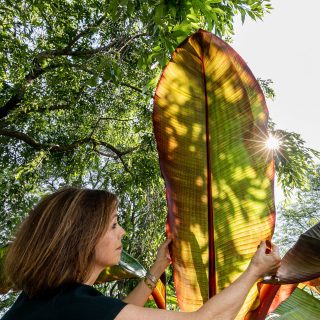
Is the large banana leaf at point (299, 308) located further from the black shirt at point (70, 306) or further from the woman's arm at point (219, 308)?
the black shirt at point (70, 306)

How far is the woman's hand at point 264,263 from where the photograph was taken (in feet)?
2.80

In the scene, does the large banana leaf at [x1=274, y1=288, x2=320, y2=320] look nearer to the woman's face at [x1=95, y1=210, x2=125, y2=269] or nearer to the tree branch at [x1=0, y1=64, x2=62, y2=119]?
the woman's face at [x1=95, y1=210, x2=125, y2=269]

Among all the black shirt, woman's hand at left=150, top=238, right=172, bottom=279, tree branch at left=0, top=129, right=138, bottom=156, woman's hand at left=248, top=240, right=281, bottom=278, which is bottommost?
the black shirt

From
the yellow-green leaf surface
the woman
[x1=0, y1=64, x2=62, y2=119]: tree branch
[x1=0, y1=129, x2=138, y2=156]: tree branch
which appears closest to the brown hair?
the woman

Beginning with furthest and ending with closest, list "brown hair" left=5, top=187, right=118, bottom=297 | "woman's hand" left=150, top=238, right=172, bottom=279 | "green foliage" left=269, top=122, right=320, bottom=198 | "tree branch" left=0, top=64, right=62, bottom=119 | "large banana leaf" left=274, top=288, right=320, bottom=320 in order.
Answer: "tree branch" left=0, top=64, right=62, bottom=119 < "green foliage" left=269, top=122, right=320, bottom=198 < "woman's hand" left=150, top=238, right=172, bottom=279 < "large banana leaf" left=274, top=288, right=320, bottom=320 < "brown hair" left=5, top=187, right=118, bottom=297

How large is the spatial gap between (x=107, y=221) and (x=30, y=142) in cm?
664

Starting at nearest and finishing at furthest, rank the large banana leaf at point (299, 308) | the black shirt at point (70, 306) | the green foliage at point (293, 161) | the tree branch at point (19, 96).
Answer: the black shirt at point (70, 306) < the large banana leaf at point (299, 308) < the green foliage at point (293, 161) < the tree branch at point (19, 96)

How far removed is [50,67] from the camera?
21.7 ft

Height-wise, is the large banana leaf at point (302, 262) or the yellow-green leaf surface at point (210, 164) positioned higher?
the yellow-green leaf surface at point (210, 164)

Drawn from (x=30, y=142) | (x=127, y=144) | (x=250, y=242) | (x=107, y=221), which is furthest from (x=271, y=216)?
(x=127, y=144)

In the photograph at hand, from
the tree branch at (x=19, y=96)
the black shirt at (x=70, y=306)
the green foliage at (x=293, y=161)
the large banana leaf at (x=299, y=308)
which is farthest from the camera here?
the tree branch at (x=19, y=96)

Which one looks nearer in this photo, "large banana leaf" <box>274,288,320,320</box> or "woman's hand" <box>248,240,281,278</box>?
"woman's hand" <box>248,240,281,278</box>

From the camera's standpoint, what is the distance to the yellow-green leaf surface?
100cm

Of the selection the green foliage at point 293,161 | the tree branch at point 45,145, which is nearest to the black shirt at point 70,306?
the green foliage at point 293,161
